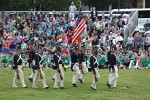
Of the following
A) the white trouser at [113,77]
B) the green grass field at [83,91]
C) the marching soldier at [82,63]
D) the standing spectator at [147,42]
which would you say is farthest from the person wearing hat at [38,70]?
the standing spectator at [147,42]

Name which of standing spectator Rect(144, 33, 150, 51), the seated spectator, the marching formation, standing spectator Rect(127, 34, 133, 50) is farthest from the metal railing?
the marching formation

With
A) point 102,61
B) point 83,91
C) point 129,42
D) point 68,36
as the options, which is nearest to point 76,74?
point 83,91

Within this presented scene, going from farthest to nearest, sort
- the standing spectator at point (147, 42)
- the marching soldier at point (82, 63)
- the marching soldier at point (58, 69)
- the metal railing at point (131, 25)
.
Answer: the metal railing at point (131, 25)
the standing spectator at point (147, 42)
the marching soldier at point (82, 63)
the marching soldier at point (58, 69)

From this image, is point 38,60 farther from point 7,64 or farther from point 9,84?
point 7,64

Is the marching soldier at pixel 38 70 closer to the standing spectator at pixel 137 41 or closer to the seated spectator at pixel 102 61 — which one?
the seated spectator at pixel 102 61

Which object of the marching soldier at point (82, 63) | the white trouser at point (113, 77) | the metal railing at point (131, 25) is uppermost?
the metal railing at point (131, 25)

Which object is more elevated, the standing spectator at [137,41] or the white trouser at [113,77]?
the standing spectator at [137,41]

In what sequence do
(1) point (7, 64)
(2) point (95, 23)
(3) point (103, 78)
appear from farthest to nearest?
1. (2) point (95, 23)
2. (1) point (7, 64)
3. (3) point (103, 78)

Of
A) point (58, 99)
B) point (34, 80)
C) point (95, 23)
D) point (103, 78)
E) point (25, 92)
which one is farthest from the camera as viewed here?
point (95, 23)

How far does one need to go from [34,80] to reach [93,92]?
313cm

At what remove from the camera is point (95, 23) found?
4059cm

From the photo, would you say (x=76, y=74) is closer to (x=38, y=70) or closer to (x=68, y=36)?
(x=38, y=70)

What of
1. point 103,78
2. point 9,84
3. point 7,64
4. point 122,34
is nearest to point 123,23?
point 122,34

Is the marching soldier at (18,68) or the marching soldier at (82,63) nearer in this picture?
the marching soldier at (18,68)
